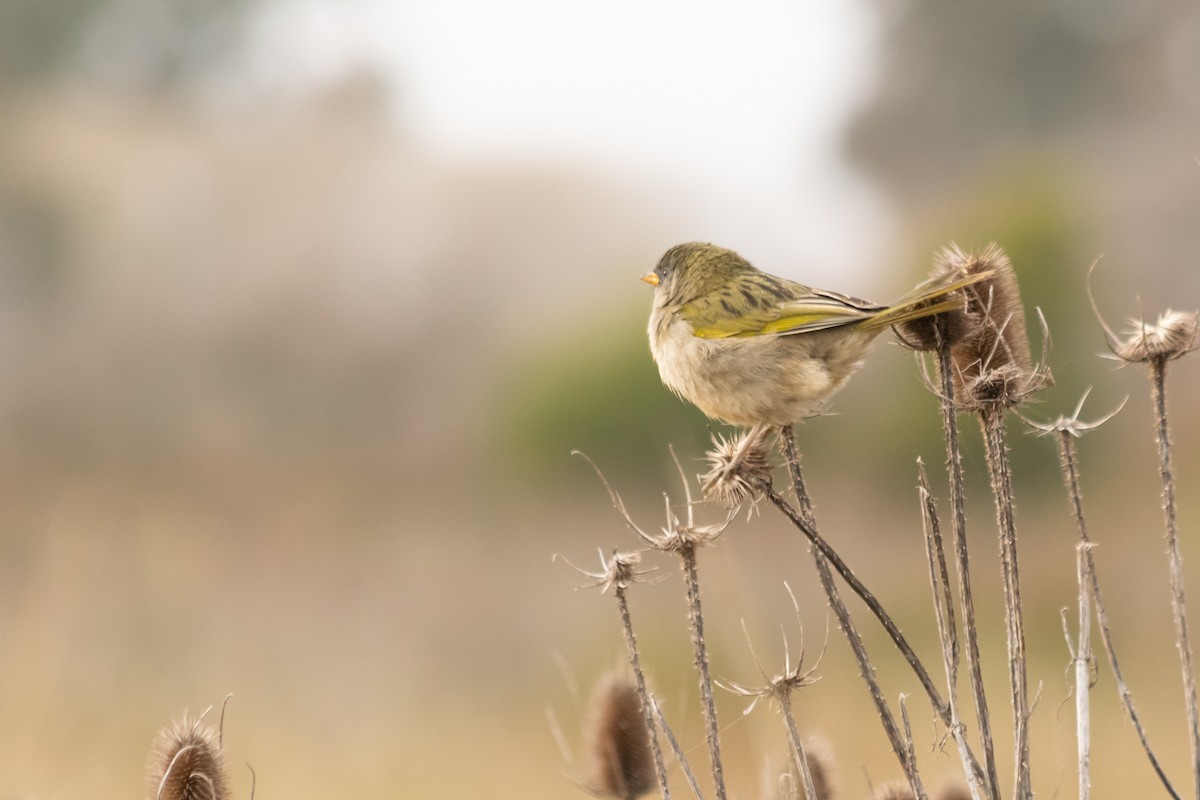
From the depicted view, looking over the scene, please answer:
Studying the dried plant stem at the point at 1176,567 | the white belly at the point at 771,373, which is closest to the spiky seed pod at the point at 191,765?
the white belly at the point at 771,373

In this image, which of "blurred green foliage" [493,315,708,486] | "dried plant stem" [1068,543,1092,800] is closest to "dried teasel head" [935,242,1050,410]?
"dried plant stem" [1068,543,1092,800]

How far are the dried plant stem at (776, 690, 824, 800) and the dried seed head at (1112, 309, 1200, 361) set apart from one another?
980 millimetres

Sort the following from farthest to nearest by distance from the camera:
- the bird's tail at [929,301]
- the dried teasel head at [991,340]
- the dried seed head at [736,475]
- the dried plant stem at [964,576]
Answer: the dried seed head at [736,475] → the bird's tail at [929,301] → the dried teasel head at [991,340] → the dried plant stem at [964,576]

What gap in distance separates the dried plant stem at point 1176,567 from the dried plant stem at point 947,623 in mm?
404

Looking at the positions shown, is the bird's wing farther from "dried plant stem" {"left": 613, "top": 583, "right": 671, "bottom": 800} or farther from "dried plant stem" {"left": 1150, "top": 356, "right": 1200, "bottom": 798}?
"dried plant stem" {"left": 613, "top": 583, "right": 671, "bottom": 800}

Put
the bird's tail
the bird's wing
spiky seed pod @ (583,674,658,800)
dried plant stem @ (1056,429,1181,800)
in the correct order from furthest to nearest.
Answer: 1. spiky seed pod @ (583,674,658,800)
2. the bird's wing
3. the bird's tail
4. dried plant stem @ (1056,429,1181,800)

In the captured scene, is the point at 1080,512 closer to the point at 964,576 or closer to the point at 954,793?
the point at 964,576

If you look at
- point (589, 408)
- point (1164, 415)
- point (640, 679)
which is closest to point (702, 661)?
point (640, 679)

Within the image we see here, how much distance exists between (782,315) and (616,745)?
138 cm

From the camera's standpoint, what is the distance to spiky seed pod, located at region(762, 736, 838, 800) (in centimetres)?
282

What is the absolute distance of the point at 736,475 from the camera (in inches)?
104

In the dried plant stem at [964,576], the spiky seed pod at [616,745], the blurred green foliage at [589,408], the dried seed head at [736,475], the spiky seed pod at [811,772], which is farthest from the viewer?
the blurred green foliage at [589,408]

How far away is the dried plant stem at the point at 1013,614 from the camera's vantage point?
2.16 meters

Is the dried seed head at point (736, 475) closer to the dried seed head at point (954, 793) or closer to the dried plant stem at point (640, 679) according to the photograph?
the dried plant stem at point (640, 679)
